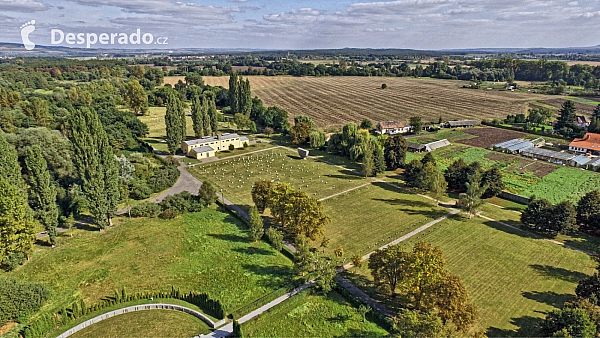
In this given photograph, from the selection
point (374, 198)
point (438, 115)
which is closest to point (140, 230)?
point (374, 198)

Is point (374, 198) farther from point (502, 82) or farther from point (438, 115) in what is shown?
point (502, 82)

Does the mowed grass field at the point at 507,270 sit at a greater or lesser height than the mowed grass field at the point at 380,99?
lesser

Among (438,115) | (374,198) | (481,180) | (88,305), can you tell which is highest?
(438,115)

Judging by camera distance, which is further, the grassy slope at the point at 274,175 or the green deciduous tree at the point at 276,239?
the grassy slope at the point at 274,175

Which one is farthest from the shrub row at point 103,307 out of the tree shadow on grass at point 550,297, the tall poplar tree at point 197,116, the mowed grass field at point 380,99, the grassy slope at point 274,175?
the mowed grass field at point 380,99

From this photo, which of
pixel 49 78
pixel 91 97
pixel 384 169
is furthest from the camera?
pixel 49 78

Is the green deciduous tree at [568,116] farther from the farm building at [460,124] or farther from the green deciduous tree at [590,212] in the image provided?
the green deciduous tree at [590,212]
